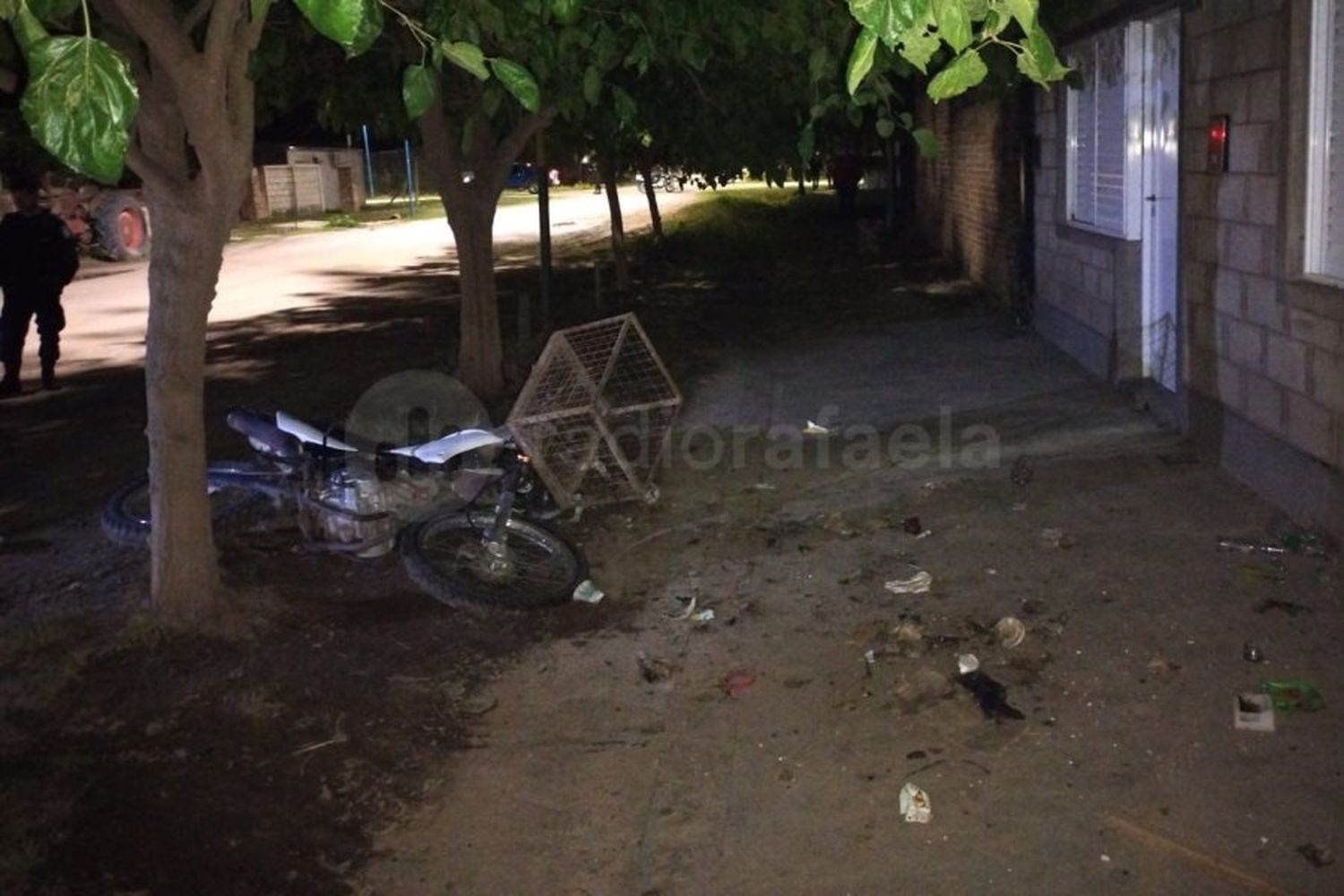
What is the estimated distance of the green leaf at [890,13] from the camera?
2373 millimetres

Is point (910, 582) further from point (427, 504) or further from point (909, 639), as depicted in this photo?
point (427, 504)

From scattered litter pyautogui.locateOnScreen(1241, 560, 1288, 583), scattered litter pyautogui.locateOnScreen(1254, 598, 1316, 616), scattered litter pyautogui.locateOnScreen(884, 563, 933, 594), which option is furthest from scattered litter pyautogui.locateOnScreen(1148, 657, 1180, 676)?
scattered litter pyautogui.locateOnScreen(884, 563, 933, 594)

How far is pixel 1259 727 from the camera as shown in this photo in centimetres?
458

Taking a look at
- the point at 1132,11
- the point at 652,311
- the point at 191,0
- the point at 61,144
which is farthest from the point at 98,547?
the point at 652,311

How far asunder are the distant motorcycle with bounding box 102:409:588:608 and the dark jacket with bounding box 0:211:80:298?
20.6 ft

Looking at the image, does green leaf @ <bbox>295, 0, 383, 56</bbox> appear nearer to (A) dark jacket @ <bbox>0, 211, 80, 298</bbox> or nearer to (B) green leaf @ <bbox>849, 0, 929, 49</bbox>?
(B) green leaf @ <bbox>849, 0, 929, 49</bbox>

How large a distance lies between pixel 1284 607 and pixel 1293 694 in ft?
2.95

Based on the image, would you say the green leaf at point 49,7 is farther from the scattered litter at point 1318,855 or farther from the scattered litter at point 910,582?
the scattered litter at point 910,582

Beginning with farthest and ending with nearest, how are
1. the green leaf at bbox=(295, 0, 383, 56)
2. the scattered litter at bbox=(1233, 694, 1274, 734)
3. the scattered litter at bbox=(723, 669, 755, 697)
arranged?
the scattered litter at bbox=(723, 669, 755, 697), the scattered litter at bbox=(1233, 694, 1274, 734), the green leaf at bbox=(295, 0, 383, 56)

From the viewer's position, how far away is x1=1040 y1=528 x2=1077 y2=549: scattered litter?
261 inches

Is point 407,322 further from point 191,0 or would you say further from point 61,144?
point 61,144

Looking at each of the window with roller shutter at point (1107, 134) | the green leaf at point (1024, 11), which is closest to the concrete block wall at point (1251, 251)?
the window with roller shutter at point (1107, 134)

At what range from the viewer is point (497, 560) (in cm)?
620

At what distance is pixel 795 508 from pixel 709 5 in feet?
8.85
